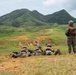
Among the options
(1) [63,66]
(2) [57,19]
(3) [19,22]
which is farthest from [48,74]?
(2) [57,19]

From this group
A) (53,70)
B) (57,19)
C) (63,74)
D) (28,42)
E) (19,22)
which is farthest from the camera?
(57,19)

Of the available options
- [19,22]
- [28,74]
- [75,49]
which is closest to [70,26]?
[75,49]

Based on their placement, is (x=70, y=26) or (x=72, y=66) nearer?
(x=72, y=66)

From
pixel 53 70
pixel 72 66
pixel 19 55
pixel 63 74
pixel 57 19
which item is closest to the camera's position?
pixel 63 74

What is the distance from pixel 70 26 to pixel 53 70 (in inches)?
391

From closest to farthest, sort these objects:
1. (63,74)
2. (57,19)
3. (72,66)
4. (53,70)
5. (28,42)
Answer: (63,74)
(53,70)
(72,66)
(28,42)
(57,19)

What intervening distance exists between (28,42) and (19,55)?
117 feet

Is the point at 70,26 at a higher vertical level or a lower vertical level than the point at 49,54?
higher

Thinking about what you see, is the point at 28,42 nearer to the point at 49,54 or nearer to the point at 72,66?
the point at 49,54

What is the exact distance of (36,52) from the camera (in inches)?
930

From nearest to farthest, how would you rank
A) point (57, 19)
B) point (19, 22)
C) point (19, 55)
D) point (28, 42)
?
point (19, 55) → point (28, 42) → point (19, 22) → point (57, 19)

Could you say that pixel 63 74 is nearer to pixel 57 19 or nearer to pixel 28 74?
pixel 28 74

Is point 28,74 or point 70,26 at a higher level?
point 70,26

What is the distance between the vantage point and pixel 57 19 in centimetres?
19150
